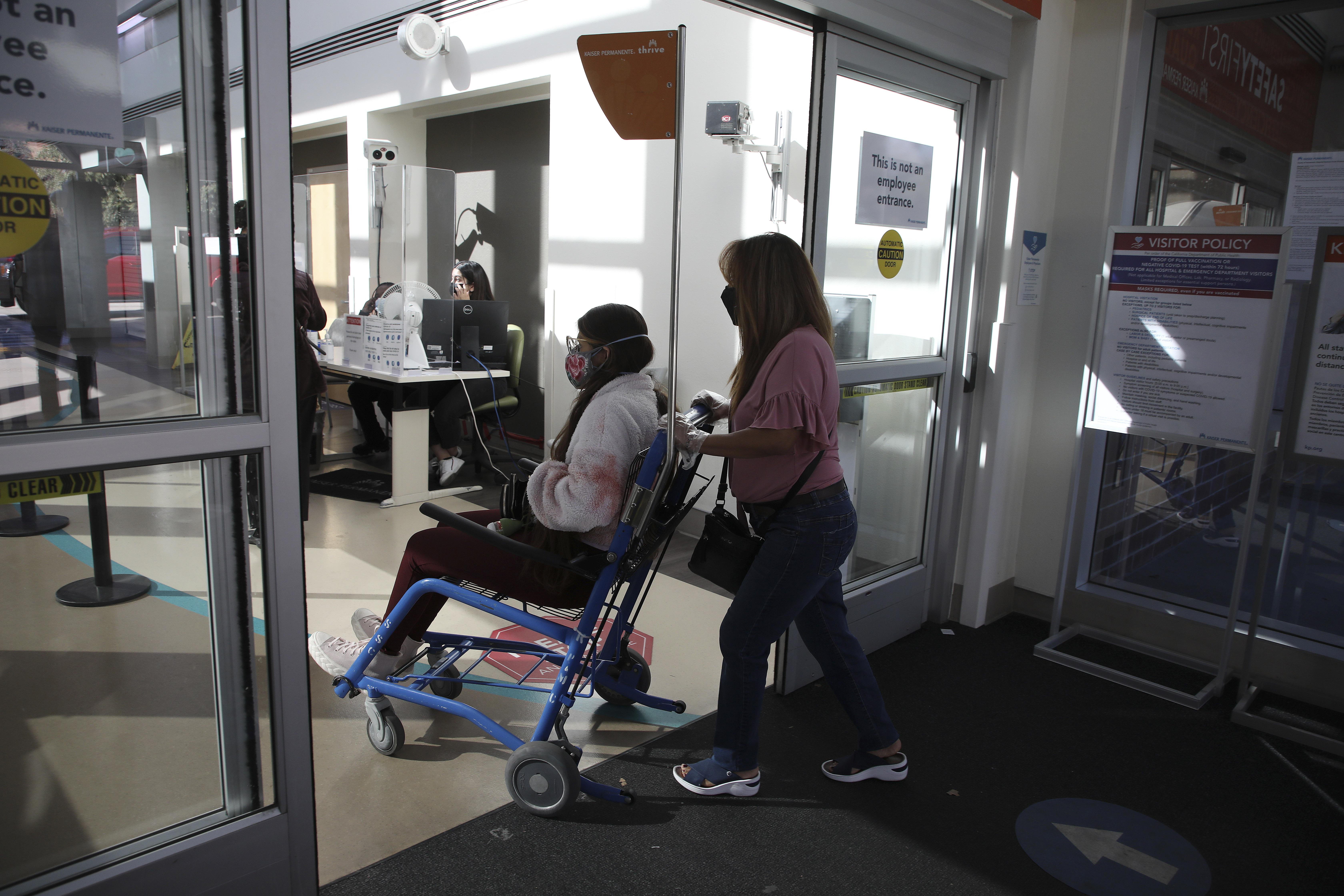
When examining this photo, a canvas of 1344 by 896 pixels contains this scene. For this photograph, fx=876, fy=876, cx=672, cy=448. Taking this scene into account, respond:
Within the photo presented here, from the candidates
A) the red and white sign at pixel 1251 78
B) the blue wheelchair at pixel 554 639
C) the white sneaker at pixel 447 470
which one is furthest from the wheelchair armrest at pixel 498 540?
the white sneaker at pixel 447 470

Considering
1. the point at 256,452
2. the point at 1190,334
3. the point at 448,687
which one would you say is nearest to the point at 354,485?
the point at 448,687

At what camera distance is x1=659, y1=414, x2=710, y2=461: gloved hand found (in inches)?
82.4

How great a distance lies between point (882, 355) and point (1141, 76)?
148 centimetres

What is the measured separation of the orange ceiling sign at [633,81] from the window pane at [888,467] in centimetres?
135

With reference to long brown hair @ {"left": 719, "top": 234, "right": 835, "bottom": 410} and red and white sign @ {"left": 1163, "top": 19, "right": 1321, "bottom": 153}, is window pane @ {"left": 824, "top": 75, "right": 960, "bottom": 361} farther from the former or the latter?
red and white sign @ {"left": 1163, "top": 19, "right": 1321, "bottom": 153}

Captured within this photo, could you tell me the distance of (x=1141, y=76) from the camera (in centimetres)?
333

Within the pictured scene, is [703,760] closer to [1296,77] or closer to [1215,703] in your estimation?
[1215,703]

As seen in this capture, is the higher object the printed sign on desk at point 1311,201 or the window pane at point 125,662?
the printed sign on desk at point 1311,201

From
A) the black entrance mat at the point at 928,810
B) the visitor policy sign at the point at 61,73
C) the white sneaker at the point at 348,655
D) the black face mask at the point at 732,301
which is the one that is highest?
the visitor policy sign at the point at 61,73

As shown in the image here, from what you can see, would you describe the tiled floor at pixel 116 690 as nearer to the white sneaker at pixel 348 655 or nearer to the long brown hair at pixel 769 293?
the white sneaker at pixel 348 655

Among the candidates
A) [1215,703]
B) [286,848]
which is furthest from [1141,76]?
[286,848]

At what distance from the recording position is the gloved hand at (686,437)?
2.09 metres

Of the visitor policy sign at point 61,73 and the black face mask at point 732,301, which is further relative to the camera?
the black face mask at point 732,301

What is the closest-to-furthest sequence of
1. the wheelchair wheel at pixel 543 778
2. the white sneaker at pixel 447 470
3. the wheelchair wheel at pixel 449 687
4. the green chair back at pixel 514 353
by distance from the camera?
the wheelchair wheel at pixel 543 778
the wheelchair wheel at pixel 449 687
the white sneaker at pixel 447 470
the green chair back at pixel 514 353
